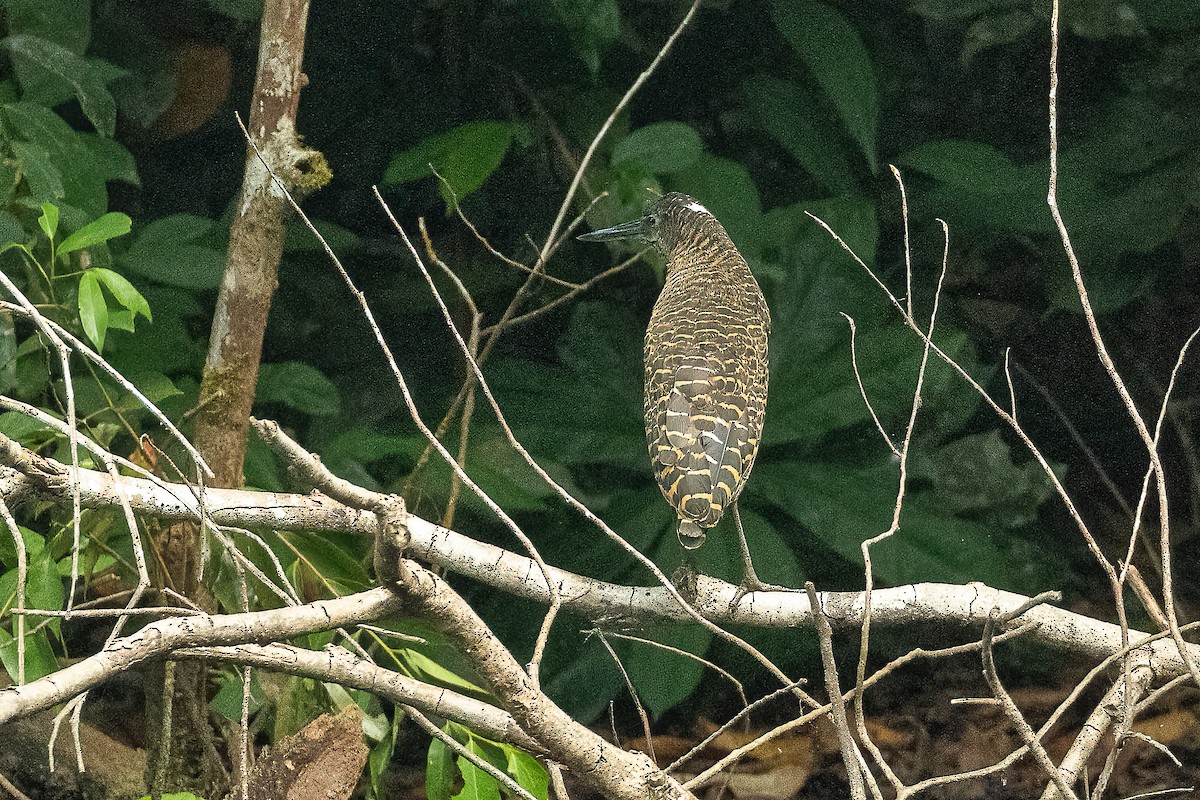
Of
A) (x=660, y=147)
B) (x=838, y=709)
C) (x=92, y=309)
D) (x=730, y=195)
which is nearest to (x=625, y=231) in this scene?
(x=660, y=147)

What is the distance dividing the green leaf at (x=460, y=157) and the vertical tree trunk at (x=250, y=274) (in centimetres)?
43

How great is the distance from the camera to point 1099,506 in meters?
3.50

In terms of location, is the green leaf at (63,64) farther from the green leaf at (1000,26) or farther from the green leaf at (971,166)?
the green leaf at (1000,26)

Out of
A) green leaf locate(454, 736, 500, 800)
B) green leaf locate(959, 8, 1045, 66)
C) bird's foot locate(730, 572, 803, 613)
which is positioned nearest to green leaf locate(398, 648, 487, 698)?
green leaf locate(454, 736, 500, 800)

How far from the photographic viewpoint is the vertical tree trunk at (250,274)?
104 inches

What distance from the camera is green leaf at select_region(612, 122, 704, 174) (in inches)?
115

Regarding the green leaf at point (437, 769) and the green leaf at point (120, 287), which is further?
the green leaf at point (437, 769)

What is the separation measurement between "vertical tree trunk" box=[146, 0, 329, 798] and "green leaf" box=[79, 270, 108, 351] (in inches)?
18.0

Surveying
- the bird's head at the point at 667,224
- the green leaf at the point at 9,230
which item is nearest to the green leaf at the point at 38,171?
the green leaf at the point at 9,230

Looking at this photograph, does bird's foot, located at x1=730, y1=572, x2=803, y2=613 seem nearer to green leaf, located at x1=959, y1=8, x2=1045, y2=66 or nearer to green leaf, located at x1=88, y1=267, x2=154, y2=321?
green leaf, located at x1=88, y1=267, x2=154, y2=321

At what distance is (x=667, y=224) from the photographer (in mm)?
3062

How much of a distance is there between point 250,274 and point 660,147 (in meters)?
1.05

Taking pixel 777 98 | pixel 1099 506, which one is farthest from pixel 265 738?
pixel 1099 506

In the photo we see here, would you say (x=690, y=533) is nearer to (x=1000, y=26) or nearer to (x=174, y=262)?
(x=174, y=262)
